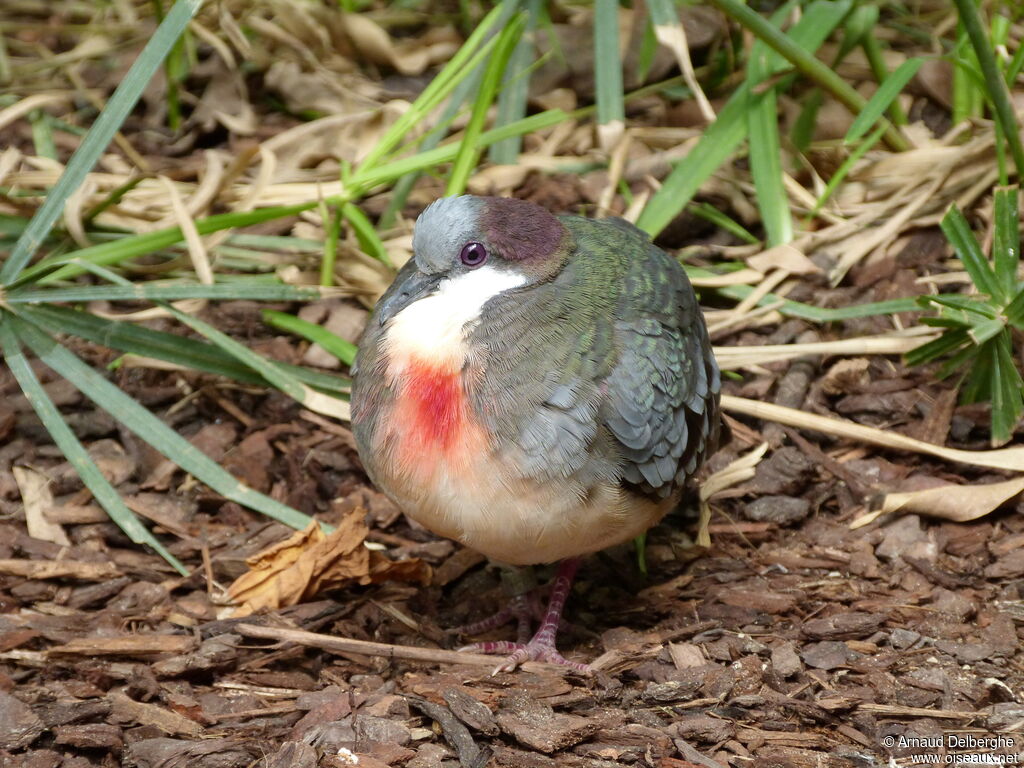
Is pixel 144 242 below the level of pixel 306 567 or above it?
above

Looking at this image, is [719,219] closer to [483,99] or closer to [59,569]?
[483,99]

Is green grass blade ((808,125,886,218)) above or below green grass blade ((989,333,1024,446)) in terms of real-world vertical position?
above

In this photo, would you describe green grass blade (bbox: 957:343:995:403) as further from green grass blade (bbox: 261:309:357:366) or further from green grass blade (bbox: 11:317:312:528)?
green grass blade (bbox: 11:317:312:528)

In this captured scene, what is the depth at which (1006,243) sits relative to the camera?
454 centimetres

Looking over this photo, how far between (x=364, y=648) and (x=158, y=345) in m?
1.68

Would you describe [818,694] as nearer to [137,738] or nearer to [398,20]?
[137,738]

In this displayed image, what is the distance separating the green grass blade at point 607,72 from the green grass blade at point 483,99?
2.27 feet

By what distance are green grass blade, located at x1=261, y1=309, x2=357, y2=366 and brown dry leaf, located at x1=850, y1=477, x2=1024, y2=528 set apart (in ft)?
7.53

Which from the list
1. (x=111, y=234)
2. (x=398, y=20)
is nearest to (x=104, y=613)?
(x=111, y=234)

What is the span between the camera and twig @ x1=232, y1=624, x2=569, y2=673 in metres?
3.99

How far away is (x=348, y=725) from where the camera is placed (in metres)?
3.44

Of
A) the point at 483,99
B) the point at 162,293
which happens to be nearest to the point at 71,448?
the point at 162,293

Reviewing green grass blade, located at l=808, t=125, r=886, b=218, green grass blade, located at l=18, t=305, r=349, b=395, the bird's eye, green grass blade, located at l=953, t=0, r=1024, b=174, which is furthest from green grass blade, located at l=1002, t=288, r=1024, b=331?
green grass blade, located at l=18, t=305, r=349, b=395

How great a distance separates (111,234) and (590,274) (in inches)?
97.8
